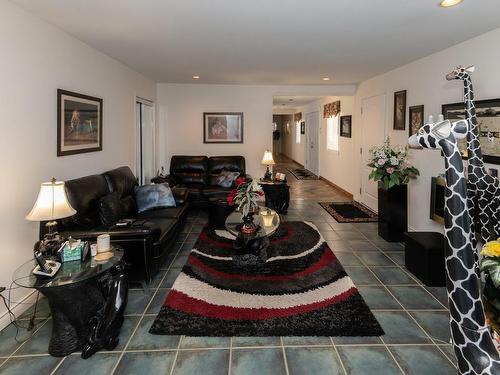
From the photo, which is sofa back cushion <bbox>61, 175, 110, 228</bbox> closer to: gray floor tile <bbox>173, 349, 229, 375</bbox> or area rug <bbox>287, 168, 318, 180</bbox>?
gray floor tile <bbox>173, 349, 229, 375</bbox>

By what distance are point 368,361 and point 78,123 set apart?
11.5 feet

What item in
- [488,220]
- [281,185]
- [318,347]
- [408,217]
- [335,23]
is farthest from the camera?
[281,185]

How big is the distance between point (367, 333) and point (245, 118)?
5.38m

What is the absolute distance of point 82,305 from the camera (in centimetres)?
227

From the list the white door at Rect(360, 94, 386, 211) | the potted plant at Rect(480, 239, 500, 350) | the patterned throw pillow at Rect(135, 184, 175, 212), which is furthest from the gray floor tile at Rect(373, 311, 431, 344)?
the white door at Rect(360, 94, 386, 211)

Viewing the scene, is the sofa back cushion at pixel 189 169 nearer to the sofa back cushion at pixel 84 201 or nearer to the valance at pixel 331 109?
the sofa back cushion at pixel 84 201

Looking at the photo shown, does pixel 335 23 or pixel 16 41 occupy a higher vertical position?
pixel 335 23

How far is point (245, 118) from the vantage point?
7.07m

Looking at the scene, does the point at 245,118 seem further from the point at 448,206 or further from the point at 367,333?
the point at 448,206

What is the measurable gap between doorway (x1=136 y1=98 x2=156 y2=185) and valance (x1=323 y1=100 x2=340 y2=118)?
4315 mm

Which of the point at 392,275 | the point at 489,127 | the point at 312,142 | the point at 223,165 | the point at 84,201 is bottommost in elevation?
the point at 392,275

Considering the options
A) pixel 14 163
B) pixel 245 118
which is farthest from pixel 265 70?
pixel 14 163

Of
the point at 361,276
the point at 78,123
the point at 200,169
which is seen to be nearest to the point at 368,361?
the point at 361,276

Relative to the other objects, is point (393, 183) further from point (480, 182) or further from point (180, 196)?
point (180, 196)
